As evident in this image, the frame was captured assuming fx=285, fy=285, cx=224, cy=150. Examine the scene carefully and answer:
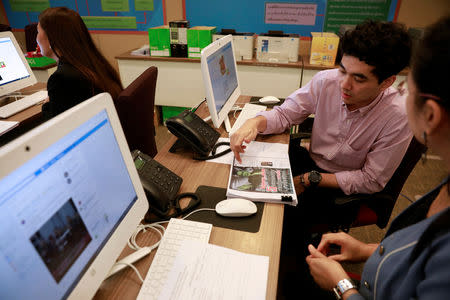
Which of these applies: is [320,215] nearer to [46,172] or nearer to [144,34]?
[46,172]

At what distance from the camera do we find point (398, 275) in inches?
27.2

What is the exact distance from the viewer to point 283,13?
3238mm

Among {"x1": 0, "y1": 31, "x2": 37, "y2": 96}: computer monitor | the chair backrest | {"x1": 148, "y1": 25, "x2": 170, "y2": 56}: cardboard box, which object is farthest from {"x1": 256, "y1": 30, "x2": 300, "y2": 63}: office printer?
{"x1": 0, "y1": 31, "x2": 37, "y2": 96}: computer monitor

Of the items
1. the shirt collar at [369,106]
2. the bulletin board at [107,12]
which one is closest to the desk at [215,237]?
the shirt collar at [369,106]

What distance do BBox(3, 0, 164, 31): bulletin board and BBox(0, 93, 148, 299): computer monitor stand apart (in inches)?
131

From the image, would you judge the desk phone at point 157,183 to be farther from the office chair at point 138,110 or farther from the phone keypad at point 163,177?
the office chair at point 138,110

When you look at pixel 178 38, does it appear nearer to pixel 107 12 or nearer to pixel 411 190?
pixel 107 12

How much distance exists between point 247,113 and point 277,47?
1.44 meters

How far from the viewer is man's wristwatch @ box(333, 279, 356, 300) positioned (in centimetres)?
84

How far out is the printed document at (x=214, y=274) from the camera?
0.73 metres

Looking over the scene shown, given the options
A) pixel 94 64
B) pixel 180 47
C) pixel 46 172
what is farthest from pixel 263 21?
pixel 46 172

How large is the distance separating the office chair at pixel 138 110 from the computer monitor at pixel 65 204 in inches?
31.4

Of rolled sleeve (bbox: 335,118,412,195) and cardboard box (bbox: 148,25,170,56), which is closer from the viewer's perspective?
rolled sleeve (bbox: 335,118,412,195)

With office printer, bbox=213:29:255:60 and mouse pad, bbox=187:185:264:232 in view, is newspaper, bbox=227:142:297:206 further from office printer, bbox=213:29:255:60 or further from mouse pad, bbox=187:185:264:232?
office printer, bbox=213:29:255:60
